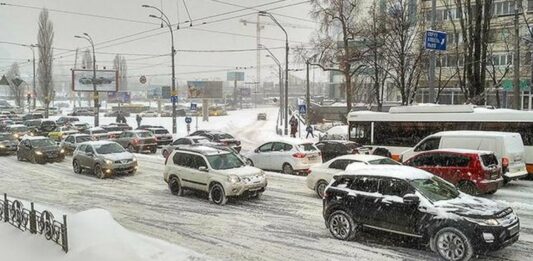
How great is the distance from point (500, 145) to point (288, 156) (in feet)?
27.3

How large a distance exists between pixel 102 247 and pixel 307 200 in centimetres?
795

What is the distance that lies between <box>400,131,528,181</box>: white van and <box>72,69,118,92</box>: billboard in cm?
5116

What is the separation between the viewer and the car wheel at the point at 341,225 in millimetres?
11234

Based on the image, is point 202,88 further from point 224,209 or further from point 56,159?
point 224,209

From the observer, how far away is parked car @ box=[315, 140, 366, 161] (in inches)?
940

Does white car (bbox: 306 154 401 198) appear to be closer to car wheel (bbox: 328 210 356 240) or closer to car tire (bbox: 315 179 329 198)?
car tire (bbox: 315 179 329 198)

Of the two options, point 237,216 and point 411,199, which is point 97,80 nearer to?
point 237,216

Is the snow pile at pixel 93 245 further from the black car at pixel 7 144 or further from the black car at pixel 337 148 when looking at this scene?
the black car at pixel 7 144

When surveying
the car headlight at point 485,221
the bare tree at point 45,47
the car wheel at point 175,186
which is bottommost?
the car wheel at point 175,186

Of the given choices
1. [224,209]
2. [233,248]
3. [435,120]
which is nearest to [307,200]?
[224,209]

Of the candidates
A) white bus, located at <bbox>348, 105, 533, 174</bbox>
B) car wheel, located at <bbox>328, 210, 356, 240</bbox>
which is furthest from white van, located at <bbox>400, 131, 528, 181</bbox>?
car wheel, located at <bbox>328, 210, 356, 240</bbox>

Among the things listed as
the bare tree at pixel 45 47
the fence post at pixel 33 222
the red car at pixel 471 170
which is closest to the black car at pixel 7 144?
the fence post at pixel 33 222

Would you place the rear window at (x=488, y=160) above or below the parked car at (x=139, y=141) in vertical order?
above

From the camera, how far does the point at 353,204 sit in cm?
1120
